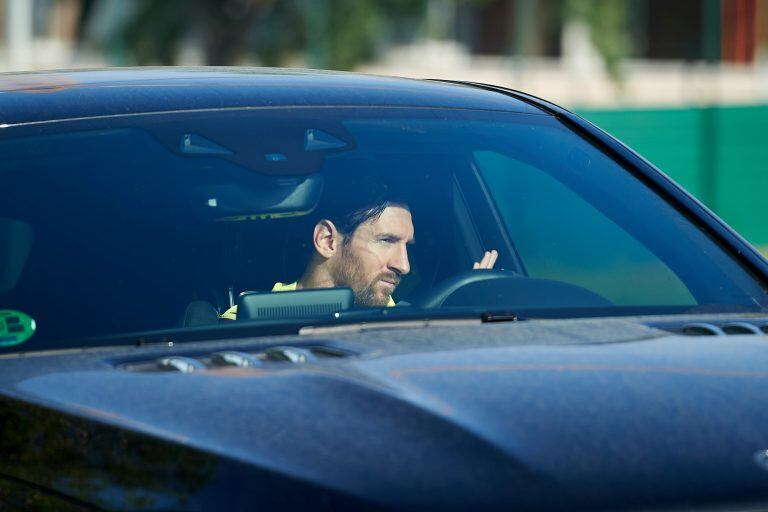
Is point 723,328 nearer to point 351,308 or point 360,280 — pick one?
point 351,308

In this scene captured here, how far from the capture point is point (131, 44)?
74.8 ft

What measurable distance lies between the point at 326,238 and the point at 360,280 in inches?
6.8

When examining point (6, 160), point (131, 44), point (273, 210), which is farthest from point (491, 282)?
point (131, 44)

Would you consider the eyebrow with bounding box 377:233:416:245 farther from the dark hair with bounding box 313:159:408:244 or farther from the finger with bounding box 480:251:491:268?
the finger with bounding box 480:251:491:268

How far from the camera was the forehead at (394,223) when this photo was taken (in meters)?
3.43

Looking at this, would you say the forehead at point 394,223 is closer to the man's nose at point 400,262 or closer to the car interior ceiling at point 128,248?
the man's nose at point 400,262

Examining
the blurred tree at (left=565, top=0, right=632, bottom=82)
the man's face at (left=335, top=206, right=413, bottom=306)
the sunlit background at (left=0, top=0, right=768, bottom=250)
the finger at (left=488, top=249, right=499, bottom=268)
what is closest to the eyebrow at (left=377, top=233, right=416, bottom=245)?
the man's face at (left=335, top=206, right=413, bottom=306)

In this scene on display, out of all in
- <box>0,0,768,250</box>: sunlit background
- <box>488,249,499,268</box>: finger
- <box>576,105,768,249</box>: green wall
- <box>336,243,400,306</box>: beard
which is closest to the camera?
<box>336,243,400,306</box>: beard

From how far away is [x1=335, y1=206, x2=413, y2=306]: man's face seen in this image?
3.41 meters

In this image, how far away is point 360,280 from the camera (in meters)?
3.47

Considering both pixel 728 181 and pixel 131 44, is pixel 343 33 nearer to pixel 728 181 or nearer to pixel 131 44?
pixel 131 44

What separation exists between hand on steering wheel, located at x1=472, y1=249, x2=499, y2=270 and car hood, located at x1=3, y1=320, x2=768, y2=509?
3.01ft

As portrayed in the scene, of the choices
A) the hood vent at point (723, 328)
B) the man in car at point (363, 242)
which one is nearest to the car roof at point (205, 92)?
the man in car at point (363, 242)

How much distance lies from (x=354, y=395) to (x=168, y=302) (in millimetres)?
779
